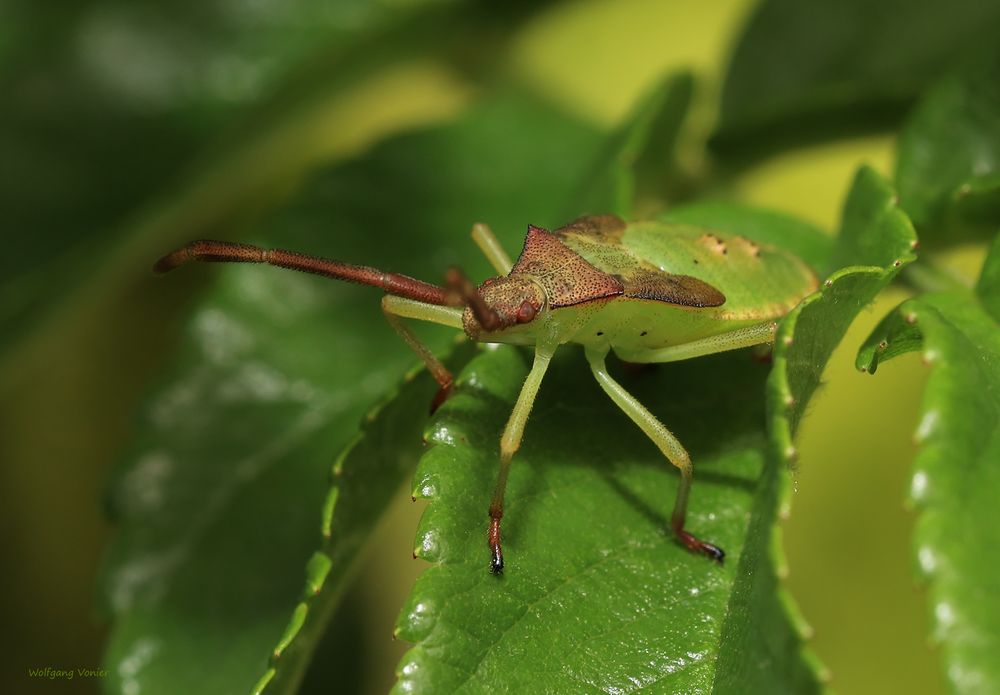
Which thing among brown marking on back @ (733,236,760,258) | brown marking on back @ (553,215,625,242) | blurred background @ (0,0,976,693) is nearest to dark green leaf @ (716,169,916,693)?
brown marking on back @ (733,236,760,258)

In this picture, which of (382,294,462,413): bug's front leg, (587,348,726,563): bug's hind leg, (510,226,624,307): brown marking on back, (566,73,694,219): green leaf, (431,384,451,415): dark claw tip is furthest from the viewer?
(566,73,694,219): green leaf

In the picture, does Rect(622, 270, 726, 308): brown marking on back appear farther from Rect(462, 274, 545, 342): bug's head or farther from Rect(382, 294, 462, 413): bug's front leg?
Rect(382, 294, 462, 413): bug's front leg

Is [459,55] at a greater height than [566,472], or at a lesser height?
greater

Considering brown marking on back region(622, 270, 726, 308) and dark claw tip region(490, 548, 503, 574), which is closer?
dark claw tip region(490, 548, 503, 574)

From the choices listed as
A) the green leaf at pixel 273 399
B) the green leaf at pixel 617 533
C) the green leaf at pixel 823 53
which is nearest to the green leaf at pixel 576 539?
the green leaf at pixel 617 533

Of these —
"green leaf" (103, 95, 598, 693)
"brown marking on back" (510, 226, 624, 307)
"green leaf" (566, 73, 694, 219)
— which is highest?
"green leaf" (566, 73, 694, 219)

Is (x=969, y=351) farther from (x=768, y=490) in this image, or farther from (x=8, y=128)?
(x=8, y=128)

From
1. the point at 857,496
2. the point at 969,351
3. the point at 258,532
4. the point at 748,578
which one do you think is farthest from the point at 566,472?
the point at 857,496
